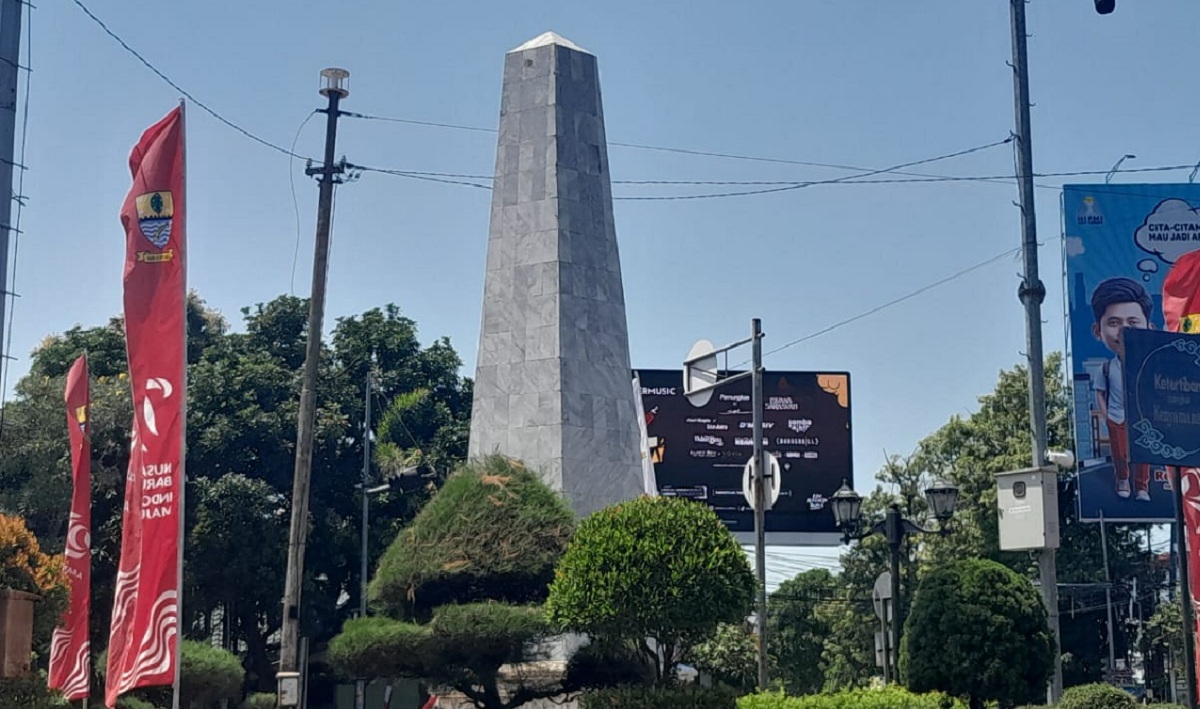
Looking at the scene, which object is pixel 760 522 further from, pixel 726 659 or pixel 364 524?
pixel 364 524

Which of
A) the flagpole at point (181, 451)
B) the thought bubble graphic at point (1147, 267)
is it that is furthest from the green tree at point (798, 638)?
the flagpole at point (181, 451)

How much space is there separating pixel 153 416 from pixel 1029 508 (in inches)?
416

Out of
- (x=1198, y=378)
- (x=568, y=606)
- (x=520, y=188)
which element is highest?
(x=520, y=188)

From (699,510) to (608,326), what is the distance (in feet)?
23.3

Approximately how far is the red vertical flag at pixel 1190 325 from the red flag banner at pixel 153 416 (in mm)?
11558

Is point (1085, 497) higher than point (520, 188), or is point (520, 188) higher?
point (520, 188)

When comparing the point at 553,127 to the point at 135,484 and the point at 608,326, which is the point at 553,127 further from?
the point at 135,484

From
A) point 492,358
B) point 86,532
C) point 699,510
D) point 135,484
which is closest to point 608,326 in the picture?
point 492,358

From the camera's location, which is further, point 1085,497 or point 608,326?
point 1085,497

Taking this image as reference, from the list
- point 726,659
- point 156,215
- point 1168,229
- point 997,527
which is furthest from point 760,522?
point 997,527

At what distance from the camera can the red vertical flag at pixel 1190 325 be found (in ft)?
56.2

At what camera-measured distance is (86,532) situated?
21.3 meters

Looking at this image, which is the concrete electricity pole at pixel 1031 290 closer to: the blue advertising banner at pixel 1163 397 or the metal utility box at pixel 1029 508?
the metal utility box at pixel 1029 508

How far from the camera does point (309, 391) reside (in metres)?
18.5
